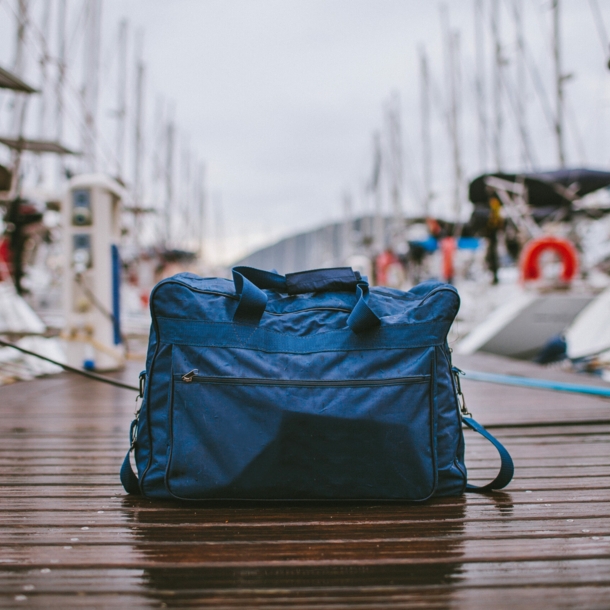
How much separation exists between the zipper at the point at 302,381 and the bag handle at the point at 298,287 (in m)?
0.14

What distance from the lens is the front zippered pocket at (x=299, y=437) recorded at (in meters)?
1.22

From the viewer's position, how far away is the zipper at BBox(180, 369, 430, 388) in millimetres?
1241

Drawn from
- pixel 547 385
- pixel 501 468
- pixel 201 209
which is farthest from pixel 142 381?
pixel 201 209

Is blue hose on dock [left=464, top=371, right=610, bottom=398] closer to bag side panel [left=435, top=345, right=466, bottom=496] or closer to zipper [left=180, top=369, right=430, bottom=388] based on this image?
bag side panel [left=435, top=345, right=466, bottom=496]

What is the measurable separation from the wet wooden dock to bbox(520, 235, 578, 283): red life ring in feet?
19.0

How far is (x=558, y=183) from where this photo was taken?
7.88 metres

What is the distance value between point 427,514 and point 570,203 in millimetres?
8141

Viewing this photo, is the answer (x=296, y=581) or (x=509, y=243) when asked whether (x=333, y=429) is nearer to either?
(x=296, y=581)

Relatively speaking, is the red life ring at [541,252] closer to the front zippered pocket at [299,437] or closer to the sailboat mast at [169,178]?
the front zippered pocket at [299,437]

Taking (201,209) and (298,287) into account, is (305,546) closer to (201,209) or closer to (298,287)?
(298,287)

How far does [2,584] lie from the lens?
91cm

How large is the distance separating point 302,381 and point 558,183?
802cm

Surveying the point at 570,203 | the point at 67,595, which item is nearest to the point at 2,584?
the point at 67,595

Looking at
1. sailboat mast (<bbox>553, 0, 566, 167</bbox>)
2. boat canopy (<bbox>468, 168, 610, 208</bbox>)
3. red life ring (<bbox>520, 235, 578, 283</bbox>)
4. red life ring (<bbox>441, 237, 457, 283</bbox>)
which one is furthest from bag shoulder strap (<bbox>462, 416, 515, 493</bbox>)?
sailboat mast (<bbox>553, 0, 566, 167</bbox>)
